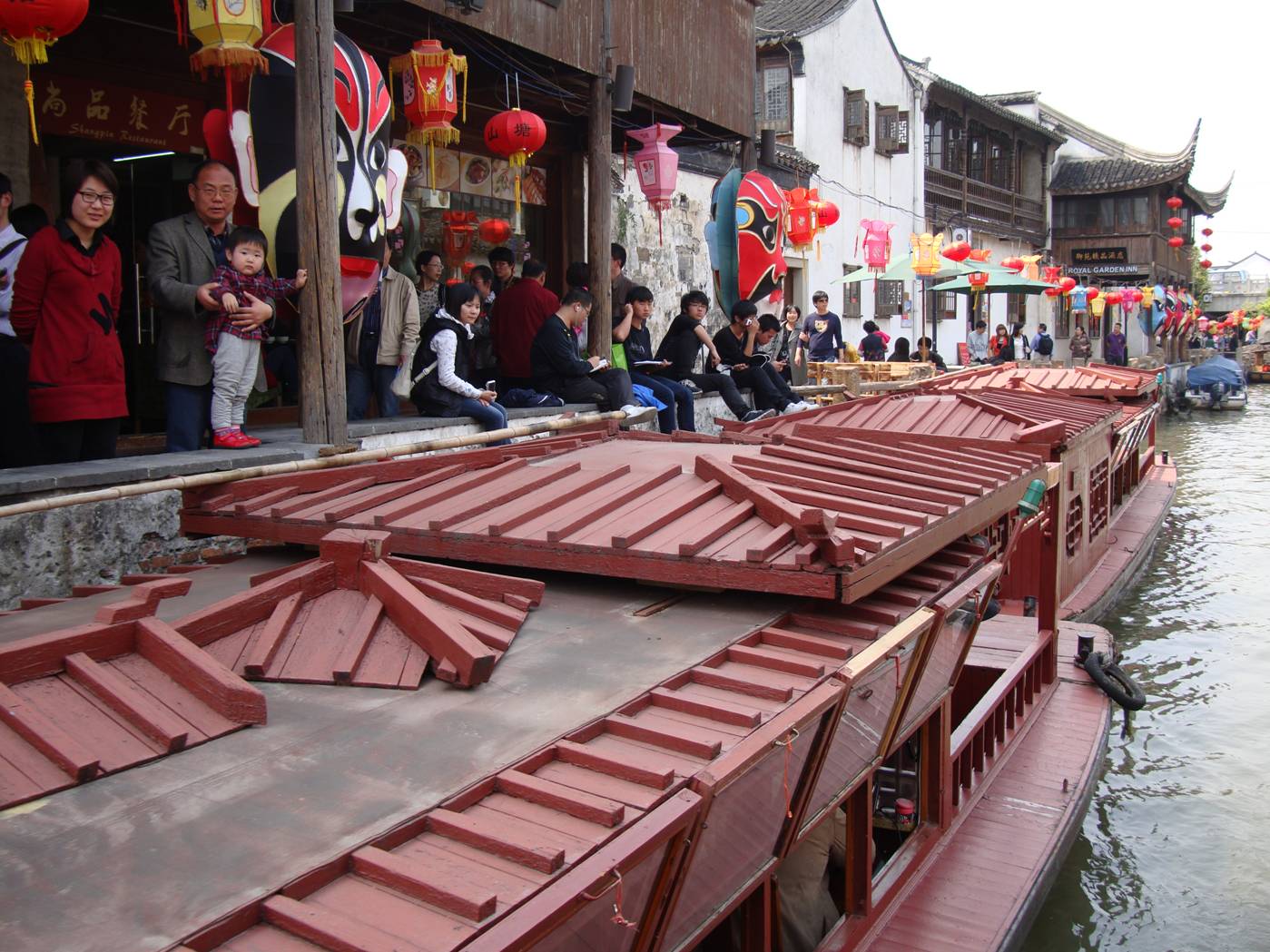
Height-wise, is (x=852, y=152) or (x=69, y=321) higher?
(x=852, y=152)

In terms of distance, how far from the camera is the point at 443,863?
Answer: 1.70m

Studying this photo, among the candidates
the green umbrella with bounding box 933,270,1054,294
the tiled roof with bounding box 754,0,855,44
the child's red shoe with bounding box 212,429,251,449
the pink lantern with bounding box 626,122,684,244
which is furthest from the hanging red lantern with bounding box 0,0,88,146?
the green umbrella with bounding box 933,270,1054,294

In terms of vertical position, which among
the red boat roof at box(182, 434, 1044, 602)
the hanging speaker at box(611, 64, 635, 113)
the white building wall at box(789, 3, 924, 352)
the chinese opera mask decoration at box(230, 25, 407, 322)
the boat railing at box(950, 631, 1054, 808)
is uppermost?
the white building wall at box(789, 3, 924, 352)

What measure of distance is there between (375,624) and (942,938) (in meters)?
2.03

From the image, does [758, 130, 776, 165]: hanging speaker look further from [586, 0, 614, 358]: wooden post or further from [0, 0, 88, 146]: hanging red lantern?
[0, 0, 88, 146]: hanging red lantern

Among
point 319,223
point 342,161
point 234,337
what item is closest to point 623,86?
point 342,161

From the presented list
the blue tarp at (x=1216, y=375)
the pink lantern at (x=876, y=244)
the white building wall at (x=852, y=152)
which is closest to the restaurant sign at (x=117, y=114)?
the pink lantern at (x=876, y=244)

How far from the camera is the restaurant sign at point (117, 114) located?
674 centimetres

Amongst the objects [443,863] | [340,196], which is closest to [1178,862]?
[443,863]

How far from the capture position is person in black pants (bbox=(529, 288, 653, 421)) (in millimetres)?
8039

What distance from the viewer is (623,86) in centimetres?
910

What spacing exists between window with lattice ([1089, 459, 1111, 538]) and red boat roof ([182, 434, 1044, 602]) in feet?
18.4

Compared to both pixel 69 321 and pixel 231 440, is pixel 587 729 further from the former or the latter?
pixel 231 440

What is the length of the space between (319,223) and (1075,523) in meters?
6.00
